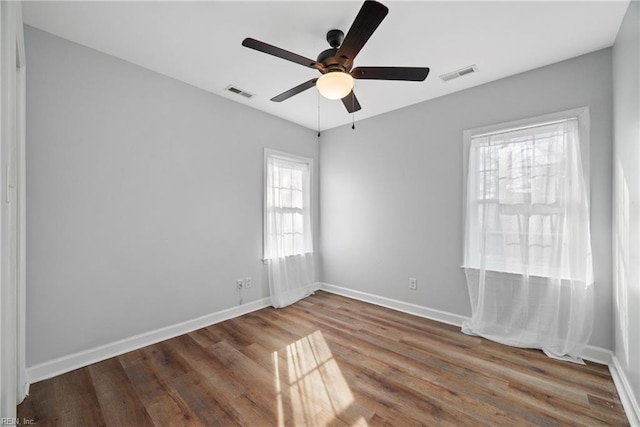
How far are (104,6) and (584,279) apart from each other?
14.3 ft

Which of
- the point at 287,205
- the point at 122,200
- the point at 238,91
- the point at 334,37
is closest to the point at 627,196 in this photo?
the point at 334,37

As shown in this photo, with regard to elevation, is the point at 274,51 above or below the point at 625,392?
above

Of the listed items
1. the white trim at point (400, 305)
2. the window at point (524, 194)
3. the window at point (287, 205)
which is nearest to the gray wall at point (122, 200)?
the window at point (287, 205)

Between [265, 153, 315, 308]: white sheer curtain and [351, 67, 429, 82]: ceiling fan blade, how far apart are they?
79.9 inches

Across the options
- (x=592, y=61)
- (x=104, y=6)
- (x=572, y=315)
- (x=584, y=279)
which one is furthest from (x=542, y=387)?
(x=104, y=6)

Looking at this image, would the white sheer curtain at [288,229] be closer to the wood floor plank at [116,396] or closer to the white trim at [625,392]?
the wood floor plank at [116,396]

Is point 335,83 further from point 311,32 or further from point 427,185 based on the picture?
point 427,185

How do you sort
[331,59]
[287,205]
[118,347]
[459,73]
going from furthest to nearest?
1. [287,205]
2. [459,73]
3. [118,347]
4. [331,59]

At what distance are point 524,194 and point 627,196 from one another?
31.8 inches

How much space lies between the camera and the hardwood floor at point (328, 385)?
69.0 inches

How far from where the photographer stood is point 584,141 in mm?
2426

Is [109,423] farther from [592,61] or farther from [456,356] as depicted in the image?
[592,61]

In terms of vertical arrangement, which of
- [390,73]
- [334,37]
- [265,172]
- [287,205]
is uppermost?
[334,37]

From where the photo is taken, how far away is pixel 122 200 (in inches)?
99.3
